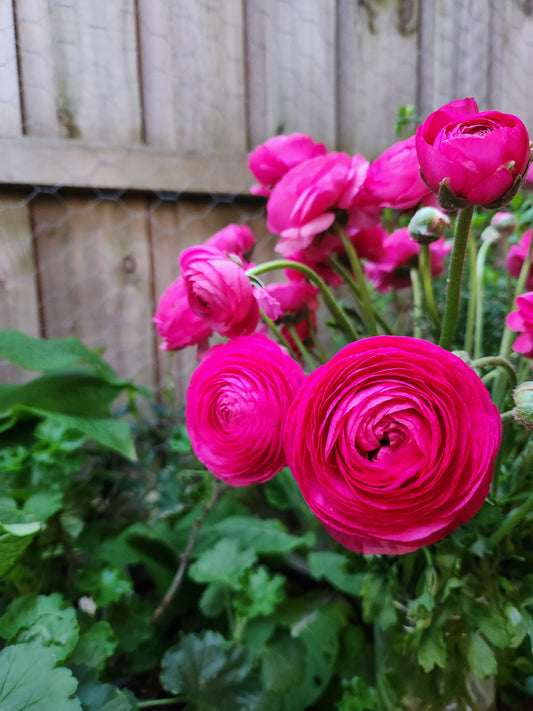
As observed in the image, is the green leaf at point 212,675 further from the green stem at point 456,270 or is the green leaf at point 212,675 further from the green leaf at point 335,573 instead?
the green stem at point 456,270

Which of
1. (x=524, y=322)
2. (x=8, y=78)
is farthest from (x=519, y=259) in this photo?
(x=8, y=78)

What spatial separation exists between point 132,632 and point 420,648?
328mm

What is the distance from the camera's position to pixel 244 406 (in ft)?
0.97

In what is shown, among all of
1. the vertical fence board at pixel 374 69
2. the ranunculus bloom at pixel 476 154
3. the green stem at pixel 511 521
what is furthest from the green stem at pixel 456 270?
the vertical fence board at pixel 374 69

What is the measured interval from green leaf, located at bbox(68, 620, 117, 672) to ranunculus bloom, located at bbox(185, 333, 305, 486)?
0.24m

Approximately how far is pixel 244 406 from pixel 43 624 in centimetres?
26

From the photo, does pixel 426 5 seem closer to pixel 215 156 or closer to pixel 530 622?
pixel 215 156

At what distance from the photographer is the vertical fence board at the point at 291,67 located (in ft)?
2.98

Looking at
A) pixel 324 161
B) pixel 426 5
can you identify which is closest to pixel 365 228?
pixel 324 161

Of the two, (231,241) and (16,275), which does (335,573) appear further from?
(16,275)

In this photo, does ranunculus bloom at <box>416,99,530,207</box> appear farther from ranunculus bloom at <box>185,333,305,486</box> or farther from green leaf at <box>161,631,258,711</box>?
green leaf at <box>161,631,258,711</box>

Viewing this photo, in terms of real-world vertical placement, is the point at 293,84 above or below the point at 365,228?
above

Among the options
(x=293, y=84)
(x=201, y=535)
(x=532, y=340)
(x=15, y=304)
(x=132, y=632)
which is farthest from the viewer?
(x=293, y=84)

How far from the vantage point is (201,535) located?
2.12ft
